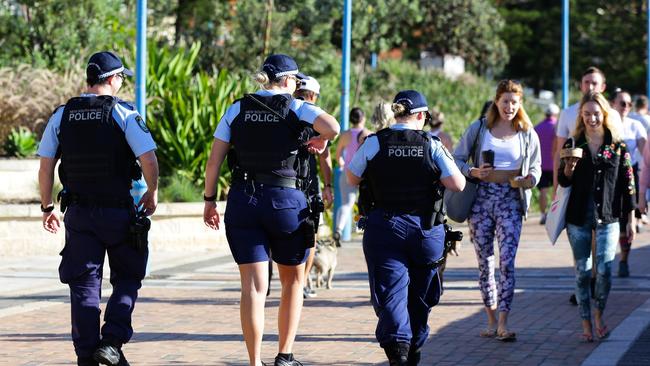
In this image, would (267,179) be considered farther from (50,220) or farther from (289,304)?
(50,220)

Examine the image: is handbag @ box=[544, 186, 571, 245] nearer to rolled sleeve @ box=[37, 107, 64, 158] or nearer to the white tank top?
the white tank top

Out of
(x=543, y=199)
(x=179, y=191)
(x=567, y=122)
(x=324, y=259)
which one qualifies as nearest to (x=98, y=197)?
(x=324, y=259)

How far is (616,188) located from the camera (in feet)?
31.0

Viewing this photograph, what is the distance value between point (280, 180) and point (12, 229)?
8.15m

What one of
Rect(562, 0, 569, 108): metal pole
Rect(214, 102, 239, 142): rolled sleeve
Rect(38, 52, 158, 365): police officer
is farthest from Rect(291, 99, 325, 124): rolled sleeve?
Rect(562, 0, 569, 108): metal pole

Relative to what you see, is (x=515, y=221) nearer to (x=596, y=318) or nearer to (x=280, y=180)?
(x=596, y=318)

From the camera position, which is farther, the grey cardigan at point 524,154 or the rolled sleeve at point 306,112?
the grey cardigan at point 524,154

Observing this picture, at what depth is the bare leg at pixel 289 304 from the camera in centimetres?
785

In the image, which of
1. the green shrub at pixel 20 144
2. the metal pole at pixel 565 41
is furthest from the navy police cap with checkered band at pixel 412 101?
the metal pole at pixel 565 41

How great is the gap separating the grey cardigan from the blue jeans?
1.36ft

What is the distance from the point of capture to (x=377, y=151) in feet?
24.8

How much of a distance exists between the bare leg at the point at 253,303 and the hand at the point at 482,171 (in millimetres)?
2111

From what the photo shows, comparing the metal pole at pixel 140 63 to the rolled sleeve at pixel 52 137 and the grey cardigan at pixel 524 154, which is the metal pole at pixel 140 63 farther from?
the rolled sleeve at pixel 52 137

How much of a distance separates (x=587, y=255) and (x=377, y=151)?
7.70 ft
